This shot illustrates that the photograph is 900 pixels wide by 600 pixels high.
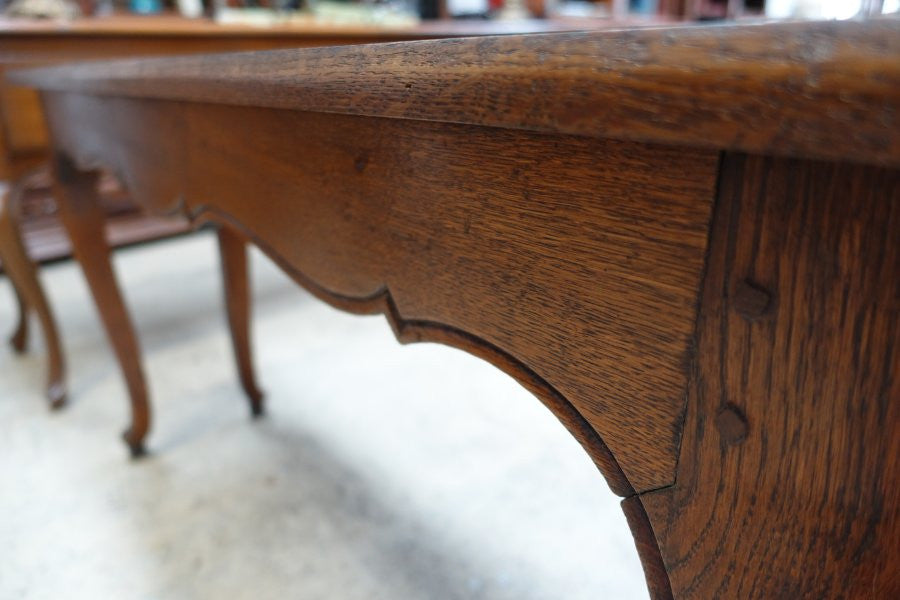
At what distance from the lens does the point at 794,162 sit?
0.22m

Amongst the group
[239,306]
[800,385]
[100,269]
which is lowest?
[239,306]

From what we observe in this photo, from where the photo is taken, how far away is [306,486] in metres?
1.00

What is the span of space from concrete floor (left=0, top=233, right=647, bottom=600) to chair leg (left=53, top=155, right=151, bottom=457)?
0.31 ft

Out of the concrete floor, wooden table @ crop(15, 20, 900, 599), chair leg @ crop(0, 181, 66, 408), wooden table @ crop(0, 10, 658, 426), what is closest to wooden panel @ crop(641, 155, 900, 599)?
wooden table @ crop(15, 20, 900, 599)

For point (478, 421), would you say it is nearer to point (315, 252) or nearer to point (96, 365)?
point (315, 252)

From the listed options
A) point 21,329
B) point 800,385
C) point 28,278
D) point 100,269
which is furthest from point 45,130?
point 800,385

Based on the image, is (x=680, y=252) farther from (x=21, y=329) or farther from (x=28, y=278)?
(x=21, y=329)

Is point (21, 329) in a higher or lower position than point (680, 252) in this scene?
lower

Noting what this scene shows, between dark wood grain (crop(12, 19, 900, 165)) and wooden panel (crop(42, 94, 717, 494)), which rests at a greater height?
dark wood grain (crop(12, 19, 900, 165))

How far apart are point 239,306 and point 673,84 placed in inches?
42.3

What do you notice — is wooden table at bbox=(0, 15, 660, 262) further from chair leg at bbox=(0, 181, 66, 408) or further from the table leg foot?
the table leg foot

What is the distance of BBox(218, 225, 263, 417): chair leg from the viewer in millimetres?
1131

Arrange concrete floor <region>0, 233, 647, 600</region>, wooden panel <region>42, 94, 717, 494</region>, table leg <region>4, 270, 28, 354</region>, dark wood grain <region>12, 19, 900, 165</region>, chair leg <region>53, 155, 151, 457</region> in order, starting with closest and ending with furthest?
dark wood grain <region>12, 19, 900, 165</region> → wooden panel <region>42, 94, 717, 494</region> → concrete floor <region>0, 233, 647, 600</region> → chair leg <region>53, 155, 151, 457</region> → table leg <region>4, 270, 28, 354</region>

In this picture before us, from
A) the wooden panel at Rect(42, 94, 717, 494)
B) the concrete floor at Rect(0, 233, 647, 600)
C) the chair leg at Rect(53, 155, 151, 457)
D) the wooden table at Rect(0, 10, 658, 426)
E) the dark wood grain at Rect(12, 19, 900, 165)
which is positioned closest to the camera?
the dark wood grain at Rect(12, 19, 900, 165)
